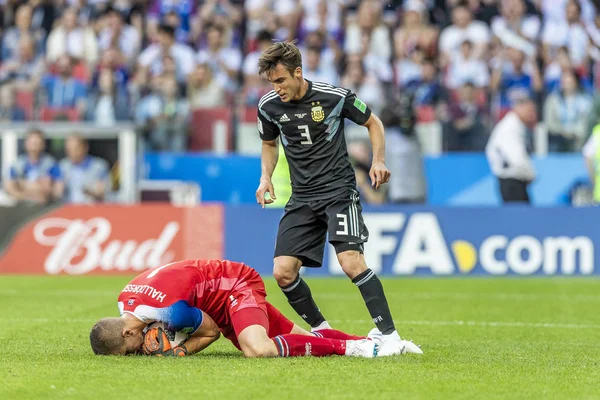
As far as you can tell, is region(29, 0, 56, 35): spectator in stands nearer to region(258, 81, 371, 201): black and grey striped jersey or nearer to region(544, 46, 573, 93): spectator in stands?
region(544, 46, 573, 93): spectator in stands

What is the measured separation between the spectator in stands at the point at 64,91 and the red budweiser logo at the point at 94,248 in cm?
329

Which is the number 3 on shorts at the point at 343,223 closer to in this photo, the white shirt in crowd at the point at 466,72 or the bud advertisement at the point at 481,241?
the bud advertisement at the point at 481,241

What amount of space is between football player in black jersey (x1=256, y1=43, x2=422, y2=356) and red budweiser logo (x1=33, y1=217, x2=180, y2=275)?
802 cm

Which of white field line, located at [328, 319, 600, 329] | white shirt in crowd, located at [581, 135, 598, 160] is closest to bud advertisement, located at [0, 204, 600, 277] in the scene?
white shirt in crowd, located at [581, 135, 598, 160]

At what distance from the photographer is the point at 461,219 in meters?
15.9

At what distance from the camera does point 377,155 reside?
7.98 m

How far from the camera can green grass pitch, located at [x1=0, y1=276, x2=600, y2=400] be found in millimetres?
6125

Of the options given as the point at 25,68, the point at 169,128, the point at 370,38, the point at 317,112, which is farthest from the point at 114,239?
the point at 317,112

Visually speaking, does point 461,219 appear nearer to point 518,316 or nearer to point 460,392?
point 518,316

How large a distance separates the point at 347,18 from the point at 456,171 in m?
3.85

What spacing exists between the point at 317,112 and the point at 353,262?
3.55 ft

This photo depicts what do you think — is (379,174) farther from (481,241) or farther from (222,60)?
(222,60)

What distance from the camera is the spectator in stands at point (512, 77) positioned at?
18.5 meters

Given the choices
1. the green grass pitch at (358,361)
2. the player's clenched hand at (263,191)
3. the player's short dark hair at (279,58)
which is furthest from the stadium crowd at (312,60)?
the player's short dark hair at (279,58)
